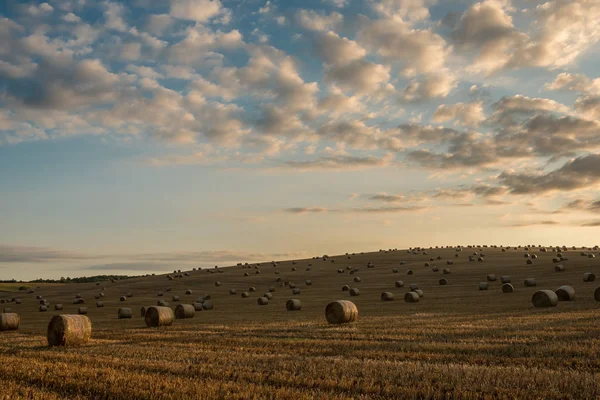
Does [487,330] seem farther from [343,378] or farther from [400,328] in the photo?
[343,378]

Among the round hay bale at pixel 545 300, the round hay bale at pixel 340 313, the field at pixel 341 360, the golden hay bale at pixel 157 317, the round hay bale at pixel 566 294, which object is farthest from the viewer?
the round hay bale at pixel 566 294

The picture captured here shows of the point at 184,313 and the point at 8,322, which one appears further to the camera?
the point at 184,313

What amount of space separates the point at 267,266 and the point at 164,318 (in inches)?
2540

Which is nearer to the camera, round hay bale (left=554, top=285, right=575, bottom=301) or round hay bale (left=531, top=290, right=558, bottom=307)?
round hay bale (left=531, top=290, right=558, bottom=307)

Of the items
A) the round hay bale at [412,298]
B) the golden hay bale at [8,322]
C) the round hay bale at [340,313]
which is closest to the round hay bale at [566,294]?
the round hay bale at [412,298]

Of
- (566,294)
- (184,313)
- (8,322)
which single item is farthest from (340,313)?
(8,322)

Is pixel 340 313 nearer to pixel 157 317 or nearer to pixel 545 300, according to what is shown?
pixel 157 317

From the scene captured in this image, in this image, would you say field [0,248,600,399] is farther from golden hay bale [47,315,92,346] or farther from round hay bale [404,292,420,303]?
round hay bale [404,292,420,303]

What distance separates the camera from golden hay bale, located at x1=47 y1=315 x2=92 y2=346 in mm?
17969

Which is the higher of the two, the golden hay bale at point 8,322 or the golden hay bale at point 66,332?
the golden hay bale at point 66,332

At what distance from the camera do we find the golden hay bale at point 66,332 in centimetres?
1797

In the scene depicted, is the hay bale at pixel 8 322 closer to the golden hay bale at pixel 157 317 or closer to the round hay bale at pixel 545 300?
the golden hay bale at pixel 157 317

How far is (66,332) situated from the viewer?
18.0 m

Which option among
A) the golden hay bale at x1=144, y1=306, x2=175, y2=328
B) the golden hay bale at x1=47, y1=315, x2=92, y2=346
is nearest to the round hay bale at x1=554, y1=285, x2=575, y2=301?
the golden hay bale at x1=144, y1=306, x2=175, y2=328
